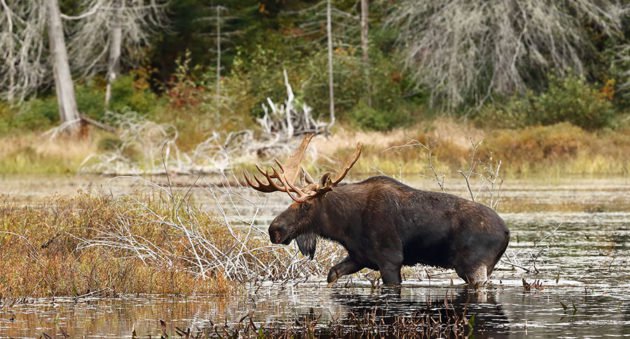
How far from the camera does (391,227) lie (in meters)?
13.5

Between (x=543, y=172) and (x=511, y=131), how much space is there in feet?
14.6

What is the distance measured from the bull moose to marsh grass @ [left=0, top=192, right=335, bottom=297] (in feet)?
3.57

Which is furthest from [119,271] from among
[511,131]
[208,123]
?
[208,123]

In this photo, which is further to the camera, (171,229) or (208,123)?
(208,123)

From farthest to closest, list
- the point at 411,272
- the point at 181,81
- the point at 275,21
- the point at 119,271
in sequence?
the point at 275,21
the point at 181,81
the point at 411,272
the point at 119,271

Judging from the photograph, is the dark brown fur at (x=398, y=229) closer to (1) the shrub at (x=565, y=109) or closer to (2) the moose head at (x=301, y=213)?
(2) the moose head at (x=301, y=213)

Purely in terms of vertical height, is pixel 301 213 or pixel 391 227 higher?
pixel 301 213

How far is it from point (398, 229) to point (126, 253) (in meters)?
3.41

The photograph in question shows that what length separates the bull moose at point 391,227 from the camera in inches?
531

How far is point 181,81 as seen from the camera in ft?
179

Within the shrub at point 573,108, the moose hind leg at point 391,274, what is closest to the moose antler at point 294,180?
the moose hind leg at point 391,274

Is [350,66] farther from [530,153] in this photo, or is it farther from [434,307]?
[434,307]

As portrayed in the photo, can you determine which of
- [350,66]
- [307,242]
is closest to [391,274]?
[307,242]

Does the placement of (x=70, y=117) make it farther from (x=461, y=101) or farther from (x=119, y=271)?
(x=119, y=271)
